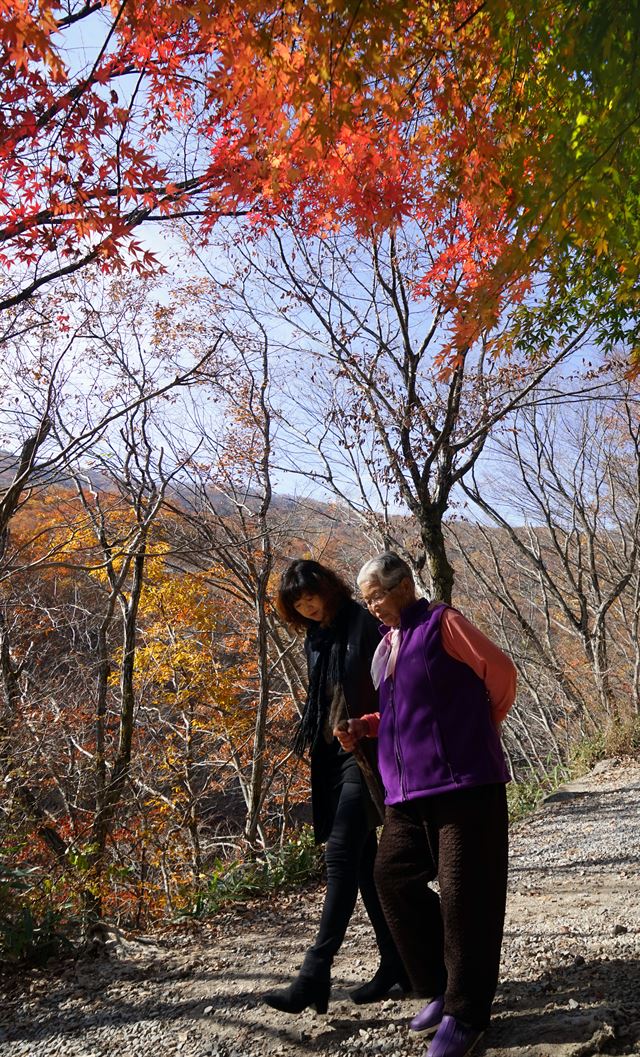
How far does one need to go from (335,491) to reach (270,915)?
4.92 metres

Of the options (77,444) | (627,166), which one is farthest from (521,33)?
(77,444)

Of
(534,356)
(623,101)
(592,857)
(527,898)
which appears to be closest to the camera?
(623,101)

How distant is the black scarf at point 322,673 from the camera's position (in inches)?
102

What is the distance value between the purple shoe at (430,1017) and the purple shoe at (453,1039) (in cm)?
18

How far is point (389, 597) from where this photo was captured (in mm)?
2225

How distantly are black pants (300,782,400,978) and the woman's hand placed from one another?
185 mm

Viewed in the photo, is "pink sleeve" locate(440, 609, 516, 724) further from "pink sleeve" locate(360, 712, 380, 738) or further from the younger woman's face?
the younger woman's face

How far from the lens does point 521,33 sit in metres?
2.52

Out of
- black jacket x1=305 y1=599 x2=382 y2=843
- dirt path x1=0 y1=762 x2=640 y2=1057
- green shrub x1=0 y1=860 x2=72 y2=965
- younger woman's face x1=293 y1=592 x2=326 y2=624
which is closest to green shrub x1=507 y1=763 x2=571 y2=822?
dirt path x1=0 y1=762 x2=640 y2=1057

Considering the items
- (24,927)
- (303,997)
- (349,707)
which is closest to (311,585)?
(349,707)

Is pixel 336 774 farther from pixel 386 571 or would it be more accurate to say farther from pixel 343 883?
pixel 386 571

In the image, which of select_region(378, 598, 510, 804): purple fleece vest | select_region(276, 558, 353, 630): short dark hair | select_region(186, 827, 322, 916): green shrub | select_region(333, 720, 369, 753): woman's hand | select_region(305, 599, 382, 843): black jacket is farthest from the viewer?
select_region(186, 827, 322, 916): green shrub

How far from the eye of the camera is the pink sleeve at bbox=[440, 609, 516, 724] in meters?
1.99

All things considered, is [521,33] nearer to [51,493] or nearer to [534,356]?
[534,356]
